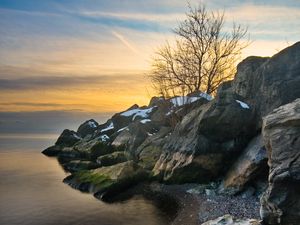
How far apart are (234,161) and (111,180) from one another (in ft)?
37.5

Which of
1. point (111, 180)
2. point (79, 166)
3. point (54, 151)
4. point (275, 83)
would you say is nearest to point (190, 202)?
point (111, 180)

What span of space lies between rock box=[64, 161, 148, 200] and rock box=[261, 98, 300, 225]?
58.2 ft

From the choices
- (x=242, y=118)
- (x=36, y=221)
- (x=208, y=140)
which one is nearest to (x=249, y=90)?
(x=242, y=118)

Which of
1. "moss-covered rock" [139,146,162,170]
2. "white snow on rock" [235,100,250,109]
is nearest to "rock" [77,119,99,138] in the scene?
"moss-covered rock" [139,146,162,170]

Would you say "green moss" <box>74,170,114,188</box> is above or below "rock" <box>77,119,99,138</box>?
above

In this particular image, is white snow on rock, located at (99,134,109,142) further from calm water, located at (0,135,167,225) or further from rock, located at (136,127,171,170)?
calm water, located at (0,135,167,225)

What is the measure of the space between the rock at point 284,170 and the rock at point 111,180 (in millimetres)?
17738

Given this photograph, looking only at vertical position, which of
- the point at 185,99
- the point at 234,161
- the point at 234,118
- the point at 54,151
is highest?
the point at 185,99

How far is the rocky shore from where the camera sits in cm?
1758

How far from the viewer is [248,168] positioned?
27203mm

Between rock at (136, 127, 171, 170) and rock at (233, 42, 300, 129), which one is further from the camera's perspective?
rock at (136, 127, 171, 170)

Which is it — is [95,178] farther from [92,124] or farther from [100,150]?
[92,124]

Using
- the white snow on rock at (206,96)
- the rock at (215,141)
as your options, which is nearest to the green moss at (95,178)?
the rock at (215,141)

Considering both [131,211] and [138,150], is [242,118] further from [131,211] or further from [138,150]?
[138,150]
